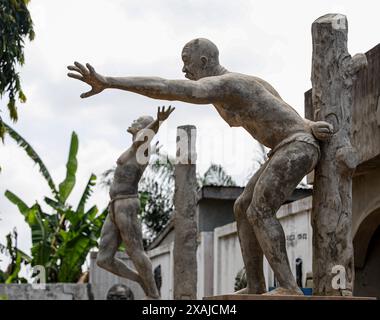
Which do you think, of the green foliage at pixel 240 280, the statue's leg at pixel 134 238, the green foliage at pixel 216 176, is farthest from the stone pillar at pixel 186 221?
the green foliage at pixel 216 176

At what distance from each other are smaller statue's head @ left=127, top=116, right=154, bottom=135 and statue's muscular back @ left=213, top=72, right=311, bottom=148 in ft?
12.4

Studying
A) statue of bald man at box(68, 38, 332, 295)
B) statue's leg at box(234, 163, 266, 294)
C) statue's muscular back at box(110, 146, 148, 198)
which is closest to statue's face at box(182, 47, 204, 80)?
statue of bald man at box(68, 38, 332, 295)

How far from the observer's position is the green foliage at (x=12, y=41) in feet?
58.9

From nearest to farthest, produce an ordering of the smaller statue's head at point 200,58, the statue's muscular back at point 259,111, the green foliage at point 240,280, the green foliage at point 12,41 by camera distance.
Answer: the statue's muscular back at point 259,111, the smaller statue's head at point 200,58, the green foliage at point 240,280, the green foliage at point 12,41

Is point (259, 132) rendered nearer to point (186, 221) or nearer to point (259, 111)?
point (259, 111)

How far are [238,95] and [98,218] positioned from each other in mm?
12692

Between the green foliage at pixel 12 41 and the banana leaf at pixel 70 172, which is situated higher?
the green foliage at pixel 12 41

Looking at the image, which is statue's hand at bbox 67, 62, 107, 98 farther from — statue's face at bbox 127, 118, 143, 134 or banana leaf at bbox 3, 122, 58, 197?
banana leaf at bbox 3, 122, 58, 197

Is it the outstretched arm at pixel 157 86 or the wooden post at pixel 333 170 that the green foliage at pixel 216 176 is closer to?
the wooden post at pixel 333 170

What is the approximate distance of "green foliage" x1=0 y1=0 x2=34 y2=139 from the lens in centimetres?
1795

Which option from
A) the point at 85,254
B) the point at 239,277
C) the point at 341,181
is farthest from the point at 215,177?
the point at 341,181

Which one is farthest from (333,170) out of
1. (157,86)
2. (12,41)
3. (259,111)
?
(12,41)

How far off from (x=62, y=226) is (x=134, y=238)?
33.5 feet
